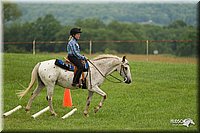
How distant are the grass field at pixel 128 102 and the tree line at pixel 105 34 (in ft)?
18.6

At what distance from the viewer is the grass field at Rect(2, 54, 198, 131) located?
29.2 feet

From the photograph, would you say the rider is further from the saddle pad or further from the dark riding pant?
the saddle pad

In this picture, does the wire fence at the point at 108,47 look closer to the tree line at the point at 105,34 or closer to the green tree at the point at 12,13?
the tree line at the point at 105,34

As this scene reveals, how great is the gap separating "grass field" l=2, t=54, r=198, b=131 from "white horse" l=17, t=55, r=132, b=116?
559 mm

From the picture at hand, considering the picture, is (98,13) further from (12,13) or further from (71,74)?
(71,74)

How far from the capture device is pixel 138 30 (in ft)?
137

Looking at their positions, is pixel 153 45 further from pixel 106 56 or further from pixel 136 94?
pixel 106 56

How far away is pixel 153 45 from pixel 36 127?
947 inches

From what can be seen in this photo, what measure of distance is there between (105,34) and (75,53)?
3080cm

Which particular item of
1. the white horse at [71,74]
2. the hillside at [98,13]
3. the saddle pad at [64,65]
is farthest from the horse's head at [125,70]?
the hillside at [98,13]

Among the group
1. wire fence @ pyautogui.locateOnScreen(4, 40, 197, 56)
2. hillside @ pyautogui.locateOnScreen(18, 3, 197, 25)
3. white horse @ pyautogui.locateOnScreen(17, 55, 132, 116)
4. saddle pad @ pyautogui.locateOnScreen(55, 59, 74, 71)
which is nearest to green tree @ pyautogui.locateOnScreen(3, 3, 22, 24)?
hillside @ pyautogui.locateOnScreen(18, 3, 197, 25)

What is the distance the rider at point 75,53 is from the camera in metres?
9.99

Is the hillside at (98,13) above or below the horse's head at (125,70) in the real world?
above

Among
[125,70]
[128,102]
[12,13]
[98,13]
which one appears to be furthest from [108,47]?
[125,70]
